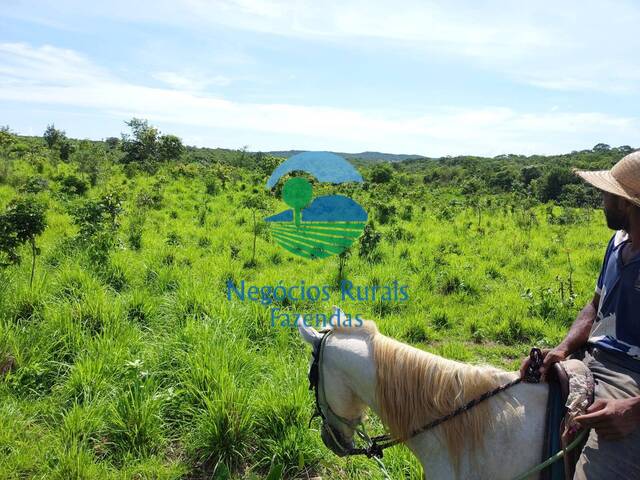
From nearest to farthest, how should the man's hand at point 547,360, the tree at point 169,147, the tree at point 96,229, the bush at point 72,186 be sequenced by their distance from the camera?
1. the man's hand at point 547,360
2. the tree at point 96,229
3. the bush at point 72,186
4. the tree at point 169,147

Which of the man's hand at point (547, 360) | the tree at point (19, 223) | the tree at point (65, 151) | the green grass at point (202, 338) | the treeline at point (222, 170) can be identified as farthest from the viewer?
the tree at point (65, 151)

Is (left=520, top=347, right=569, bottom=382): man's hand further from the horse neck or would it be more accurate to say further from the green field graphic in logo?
the green field graphic in logo

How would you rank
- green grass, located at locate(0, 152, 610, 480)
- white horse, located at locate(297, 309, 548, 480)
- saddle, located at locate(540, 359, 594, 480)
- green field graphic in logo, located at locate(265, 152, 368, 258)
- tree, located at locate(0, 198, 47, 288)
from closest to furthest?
saddle, located at locate(540, 359, 594, 480) < white horse, located at locate(297, 309, 548, 480) < green grass, located at locate(0, 152, 610, 480) < tree, located at locate(0, 198, 47, 288) < green field graphic in logo, located at locate(265, 152, 368, 258)

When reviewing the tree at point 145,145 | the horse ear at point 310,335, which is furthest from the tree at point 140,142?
the horse ear at point 310,335

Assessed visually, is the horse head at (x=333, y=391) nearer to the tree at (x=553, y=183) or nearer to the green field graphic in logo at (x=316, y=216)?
the green field graphic in logo at (x=316, y=216)

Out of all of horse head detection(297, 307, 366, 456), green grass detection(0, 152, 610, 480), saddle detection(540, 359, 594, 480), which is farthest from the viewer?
green grass detection(0, 152, 610, 480)

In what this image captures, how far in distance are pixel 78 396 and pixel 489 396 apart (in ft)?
11.3

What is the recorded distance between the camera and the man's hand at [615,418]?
5.82ft

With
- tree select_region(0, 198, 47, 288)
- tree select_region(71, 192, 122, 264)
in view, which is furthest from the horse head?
tree select_region(71, 192, 122, 264)

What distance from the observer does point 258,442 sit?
3500mm

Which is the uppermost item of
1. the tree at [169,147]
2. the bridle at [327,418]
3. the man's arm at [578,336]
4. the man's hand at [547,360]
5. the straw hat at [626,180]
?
the tree at [169,147]

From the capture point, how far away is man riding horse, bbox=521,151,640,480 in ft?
5.90

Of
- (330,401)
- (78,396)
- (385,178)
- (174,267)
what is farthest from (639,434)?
(385,178)

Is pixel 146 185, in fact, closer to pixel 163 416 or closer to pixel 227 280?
pixel 227 280
